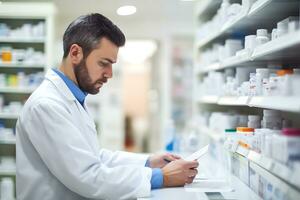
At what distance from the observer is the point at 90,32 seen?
184 centimetres

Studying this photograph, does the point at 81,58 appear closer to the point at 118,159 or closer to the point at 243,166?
the point at 118,159

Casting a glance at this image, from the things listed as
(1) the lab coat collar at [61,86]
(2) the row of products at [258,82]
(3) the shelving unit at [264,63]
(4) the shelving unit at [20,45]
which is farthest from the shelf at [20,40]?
(1) the lab coat collar at [61,86]

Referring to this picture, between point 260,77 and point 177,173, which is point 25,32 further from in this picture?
point 260,77

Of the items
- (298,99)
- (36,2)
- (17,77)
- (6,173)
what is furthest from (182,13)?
(298,99)

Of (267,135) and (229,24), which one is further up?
(229,24)

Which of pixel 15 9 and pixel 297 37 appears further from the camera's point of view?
pixel 15 9

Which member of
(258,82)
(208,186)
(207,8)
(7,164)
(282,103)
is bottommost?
(7,164)

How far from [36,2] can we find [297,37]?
14.1 ft

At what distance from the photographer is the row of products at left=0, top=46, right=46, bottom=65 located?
4.89m

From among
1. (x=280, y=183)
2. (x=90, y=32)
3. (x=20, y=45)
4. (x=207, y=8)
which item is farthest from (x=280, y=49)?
(x=20, y=45)

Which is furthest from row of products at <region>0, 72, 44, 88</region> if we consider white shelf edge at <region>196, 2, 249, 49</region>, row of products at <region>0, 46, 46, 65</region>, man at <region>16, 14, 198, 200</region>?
man at <region>16, 14, 198, 200</region>

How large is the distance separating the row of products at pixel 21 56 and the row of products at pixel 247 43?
96.2 inches

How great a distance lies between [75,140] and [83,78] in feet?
1.28

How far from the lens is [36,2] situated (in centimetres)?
482
